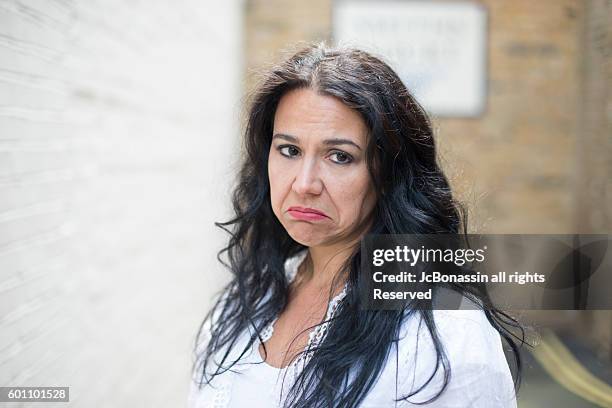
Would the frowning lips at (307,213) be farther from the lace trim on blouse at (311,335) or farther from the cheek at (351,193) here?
the lace trim on blouse at (311,335)

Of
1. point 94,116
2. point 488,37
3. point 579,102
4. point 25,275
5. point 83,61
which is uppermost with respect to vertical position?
point 488,37

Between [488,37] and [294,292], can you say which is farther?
[488,37]

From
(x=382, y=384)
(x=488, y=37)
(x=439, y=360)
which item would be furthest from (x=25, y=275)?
(x=488, y=37)

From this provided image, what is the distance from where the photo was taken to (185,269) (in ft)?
11.8

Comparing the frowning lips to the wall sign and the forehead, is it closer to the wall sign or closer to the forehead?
the forehead

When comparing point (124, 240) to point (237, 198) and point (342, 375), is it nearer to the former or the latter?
point (237, 198)

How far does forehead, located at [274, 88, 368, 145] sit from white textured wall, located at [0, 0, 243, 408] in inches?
28.7

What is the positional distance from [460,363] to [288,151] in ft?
2.13

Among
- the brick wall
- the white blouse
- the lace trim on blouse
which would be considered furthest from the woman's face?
the brick wall

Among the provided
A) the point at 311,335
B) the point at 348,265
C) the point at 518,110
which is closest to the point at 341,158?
the point at 348,265

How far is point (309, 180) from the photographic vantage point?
1.41 metres

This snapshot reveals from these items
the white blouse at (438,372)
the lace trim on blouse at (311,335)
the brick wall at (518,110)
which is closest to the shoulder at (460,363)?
the white blouse at (438,372)

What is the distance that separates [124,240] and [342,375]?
4.33 feet

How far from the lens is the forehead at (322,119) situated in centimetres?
140
